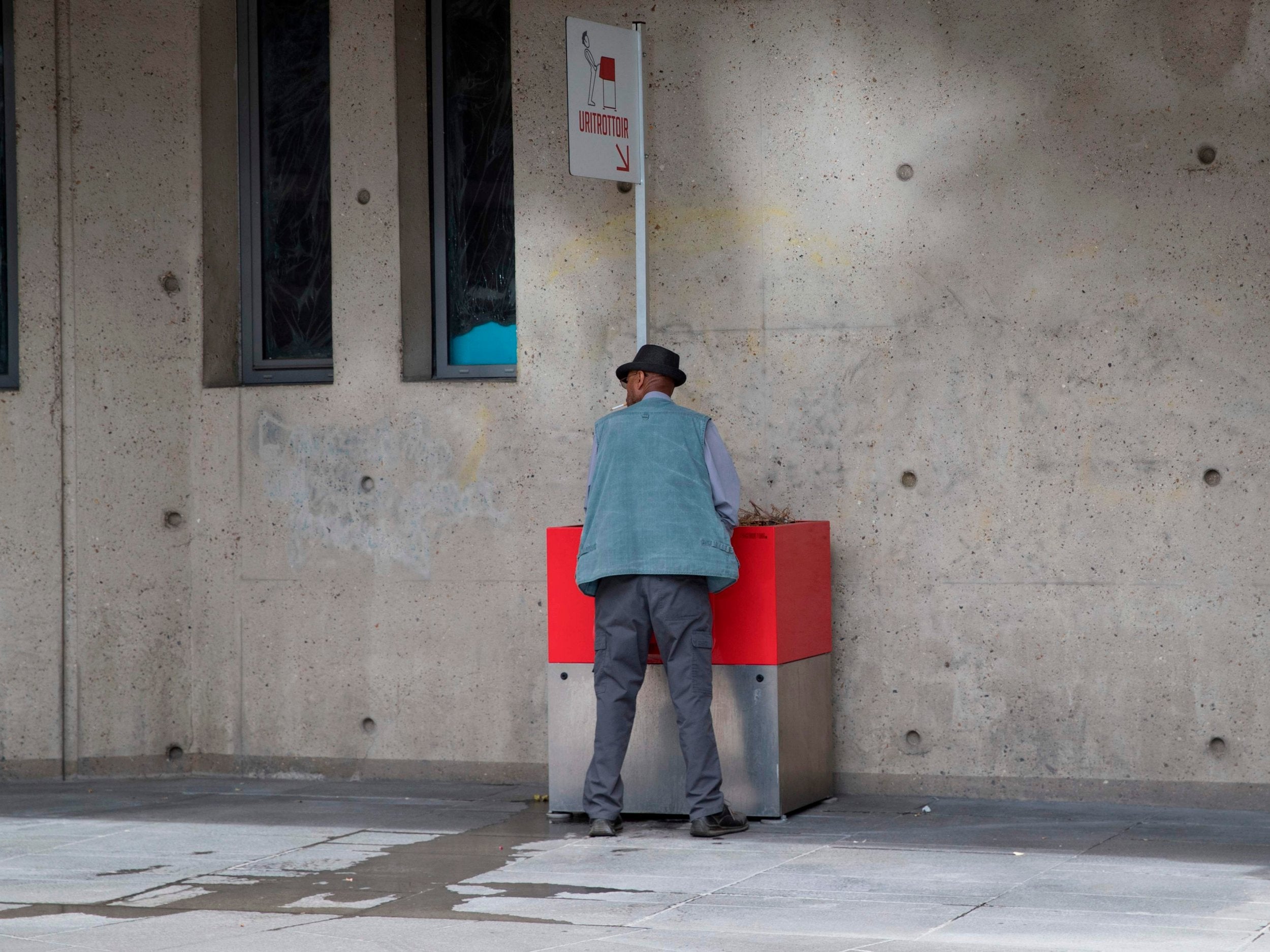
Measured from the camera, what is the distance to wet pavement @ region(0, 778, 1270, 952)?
200 inches

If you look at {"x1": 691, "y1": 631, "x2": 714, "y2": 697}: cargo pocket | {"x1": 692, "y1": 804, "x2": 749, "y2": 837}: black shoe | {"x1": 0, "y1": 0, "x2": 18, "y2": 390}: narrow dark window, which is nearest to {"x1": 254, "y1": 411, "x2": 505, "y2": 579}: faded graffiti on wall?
{"x1": 0, "y1": 0, "x2": 18, "y2": 390}: narrow dark window

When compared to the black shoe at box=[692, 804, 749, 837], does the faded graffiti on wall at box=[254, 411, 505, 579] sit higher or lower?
higher

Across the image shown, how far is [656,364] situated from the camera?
712 cm

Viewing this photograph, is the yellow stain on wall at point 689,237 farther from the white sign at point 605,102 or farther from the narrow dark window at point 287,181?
the narrow dark window at point 287,181

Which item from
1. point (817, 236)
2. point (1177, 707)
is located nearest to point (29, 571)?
point (817, 236)

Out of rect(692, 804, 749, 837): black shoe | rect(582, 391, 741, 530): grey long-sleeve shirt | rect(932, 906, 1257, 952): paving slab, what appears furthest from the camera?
rect(582, 391, 741, 530): grey long-sleeve shirt

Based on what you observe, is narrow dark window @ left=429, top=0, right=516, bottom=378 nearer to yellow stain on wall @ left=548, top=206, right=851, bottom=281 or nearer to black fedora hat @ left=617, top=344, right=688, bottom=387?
yellow stain on wall @ left=548, top=206, right=851, bottom=281

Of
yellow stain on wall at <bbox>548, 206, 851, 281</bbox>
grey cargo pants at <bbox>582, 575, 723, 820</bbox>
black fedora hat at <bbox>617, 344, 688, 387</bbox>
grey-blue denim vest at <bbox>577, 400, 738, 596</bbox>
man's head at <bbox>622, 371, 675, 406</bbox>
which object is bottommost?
grey cargo pants at <bbox>582, 575, 723, 820</bbox>

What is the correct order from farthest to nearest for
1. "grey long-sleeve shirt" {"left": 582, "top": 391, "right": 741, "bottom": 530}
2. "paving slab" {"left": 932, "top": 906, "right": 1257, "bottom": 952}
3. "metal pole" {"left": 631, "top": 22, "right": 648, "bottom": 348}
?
"metal pole" {"left": 631, "top": 22, "right": 648, "bottom": 348}, "grey long-sleeve shirt" {"left": 582, "top": 391, "right": 741, "bottom": 530}, "paving slab" {"left": 932, "top": 906, "right": 1257, "bottom": 952}

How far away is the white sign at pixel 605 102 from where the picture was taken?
24.5ft

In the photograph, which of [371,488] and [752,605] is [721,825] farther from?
[371,488]

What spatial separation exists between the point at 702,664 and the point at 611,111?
252cm

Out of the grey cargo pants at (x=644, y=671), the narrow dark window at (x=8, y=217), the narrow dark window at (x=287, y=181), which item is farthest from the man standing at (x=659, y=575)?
the narrow dark window at (x=8, y=217)

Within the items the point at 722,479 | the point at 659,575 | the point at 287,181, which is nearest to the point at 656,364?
the point at 722,479
